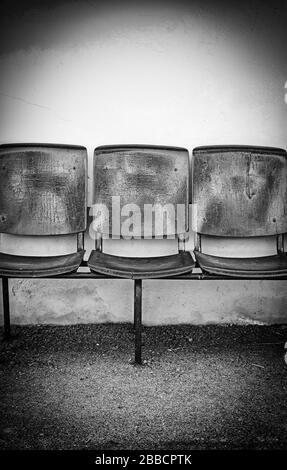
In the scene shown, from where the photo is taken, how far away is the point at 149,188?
2.71 metres

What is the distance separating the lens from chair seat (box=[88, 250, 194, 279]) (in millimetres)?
2261

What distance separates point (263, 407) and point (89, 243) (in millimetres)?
1565

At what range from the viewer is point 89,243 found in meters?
2.93

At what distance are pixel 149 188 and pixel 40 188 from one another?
0.72m

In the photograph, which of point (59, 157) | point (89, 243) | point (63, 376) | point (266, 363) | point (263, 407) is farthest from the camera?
point (89, 243)

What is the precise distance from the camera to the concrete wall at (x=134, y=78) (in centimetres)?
269

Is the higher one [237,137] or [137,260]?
[237,137]

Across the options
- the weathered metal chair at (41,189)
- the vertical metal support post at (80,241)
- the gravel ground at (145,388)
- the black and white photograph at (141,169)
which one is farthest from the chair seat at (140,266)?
the gravel ground at (145,388)

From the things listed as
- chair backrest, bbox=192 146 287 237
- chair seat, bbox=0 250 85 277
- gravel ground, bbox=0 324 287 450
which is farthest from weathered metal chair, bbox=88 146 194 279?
gravel ground, bbox=0 324 287 450

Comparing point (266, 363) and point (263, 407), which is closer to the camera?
point (263, 407)

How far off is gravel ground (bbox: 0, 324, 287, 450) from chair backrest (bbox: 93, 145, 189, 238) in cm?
77

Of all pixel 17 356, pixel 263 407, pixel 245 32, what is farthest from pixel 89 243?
pixel 245 32

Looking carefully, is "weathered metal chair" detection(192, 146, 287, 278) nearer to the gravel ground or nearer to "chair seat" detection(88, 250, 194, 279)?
"chair seat" detection(88, 250, 194, 279)
